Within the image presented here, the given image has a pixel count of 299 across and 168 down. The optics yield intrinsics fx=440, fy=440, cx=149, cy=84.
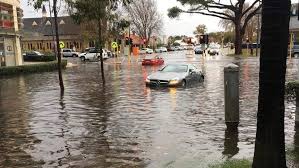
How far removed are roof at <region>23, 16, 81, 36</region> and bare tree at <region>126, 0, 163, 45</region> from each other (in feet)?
49.6

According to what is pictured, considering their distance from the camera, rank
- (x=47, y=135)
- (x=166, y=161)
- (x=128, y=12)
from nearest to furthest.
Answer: (x=166, y=161) < (x=47, y=135) < (x=128, y=12)

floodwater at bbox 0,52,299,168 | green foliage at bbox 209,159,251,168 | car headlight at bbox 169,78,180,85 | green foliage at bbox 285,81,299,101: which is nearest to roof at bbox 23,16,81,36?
car headlight at bbox 169,78,180,85

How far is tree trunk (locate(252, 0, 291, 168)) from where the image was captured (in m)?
5.27

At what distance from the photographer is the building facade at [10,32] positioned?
39.0 metres

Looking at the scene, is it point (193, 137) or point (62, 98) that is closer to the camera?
point (193, 137)

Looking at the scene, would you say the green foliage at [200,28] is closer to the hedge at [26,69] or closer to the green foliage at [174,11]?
the green foliage at [174,11]

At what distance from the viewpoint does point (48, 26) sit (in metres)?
98.1

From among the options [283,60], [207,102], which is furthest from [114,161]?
[207,102]

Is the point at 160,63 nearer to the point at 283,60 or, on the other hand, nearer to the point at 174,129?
the point at 174,129

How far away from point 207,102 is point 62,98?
6311 millimetres

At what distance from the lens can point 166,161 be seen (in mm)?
7816

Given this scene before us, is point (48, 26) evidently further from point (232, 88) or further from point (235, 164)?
point (235, 164)

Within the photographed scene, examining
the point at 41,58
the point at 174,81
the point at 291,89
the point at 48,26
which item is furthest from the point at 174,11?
the point at 291,89

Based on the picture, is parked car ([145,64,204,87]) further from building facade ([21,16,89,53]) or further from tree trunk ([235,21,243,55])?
building facade ([21,16,89,53])
